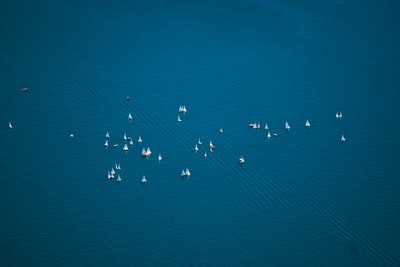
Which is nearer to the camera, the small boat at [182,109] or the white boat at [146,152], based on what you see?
the white boat at [146,152]

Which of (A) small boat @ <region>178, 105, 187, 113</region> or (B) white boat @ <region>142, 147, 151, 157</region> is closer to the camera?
(B) white boat @ <region>142, 147, 151, 157</region>

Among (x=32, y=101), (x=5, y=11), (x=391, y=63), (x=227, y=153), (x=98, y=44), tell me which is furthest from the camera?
(x=5, y=11)

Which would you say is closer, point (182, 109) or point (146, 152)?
point (146, 152)

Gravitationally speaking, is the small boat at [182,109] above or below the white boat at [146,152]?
above

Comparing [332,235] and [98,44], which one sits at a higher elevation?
[98,44]

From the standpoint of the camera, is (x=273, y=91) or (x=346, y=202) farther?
(x=273, y=91)

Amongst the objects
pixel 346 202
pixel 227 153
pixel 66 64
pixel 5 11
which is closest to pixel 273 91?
pixel 227 153

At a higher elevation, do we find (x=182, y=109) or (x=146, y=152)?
(x=182, y=109)

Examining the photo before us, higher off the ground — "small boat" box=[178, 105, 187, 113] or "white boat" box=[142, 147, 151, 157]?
"small boat" box=[178, 105, 187, 113]

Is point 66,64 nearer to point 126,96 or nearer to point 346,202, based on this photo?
point 126,96

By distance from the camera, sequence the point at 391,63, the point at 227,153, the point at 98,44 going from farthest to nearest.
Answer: the point at 98,44, the point at 391,63, the point at 227,153

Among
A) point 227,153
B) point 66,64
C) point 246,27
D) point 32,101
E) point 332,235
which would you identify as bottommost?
point 332,235
